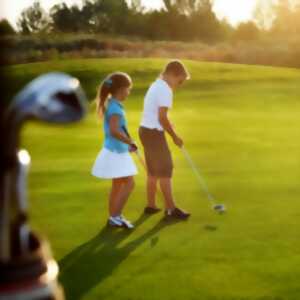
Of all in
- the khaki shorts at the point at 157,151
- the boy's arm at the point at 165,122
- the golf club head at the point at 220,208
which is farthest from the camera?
the golf club head at the point at 220,208

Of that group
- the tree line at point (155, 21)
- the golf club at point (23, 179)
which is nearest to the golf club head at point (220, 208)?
the golf club at point (23, 179)

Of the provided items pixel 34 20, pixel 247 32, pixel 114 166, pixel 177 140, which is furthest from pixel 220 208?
pixel 247 32

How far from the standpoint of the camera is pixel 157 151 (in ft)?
18.2

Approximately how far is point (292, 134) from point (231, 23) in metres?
10.7

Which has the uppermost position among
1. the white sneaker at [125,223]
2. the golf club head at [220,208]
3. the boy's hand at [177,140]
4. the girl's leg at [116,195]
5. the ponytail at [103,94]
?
the ponytail at [103,94]

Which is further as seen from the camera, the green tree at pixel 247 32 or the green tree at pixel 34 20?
the green tree at pixel 247 32

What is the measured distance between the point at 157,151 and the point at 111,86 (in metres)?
0.64

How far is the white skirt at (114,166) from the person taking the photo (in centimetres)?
511

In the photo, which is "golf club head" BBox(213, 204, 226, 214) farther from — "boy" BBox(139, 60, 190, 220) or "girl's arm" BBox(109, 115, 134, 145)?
"girl's arm" BBox(109, 115, 134, 145)

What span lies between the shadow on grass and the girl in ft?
0.87

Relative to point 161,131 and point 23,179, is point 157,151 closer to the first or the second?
point 161,131

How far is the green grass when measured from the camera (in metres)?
4.04

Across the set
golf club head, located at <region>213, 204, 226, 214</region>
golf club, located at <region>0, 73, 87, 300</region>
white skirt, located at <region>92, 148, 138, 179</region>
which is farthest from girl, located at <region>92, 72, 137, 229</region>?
golf club, located at <region>0, 73, 87, 300</region>

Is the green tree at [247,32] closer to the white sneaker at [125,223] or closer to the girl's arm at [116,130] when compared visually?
the white sneaker at [125,223]
